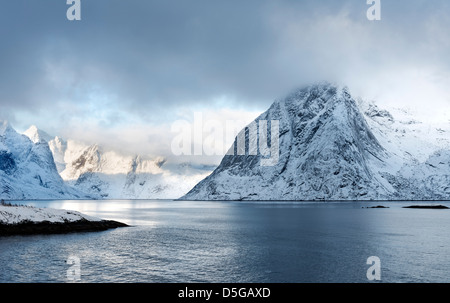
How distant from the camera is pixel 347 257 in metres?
42.1

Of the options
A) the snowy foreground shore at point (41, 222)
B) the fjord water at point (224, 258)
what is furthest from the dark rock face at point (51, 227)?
the fjord water at point (224, 258)

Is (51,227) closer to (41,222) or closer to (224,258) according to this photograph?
(41,222)

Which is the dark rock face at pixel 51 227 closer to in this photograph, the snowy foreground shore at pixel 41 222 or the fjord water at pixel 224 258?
the snowy foreground shore at pixel 41 222

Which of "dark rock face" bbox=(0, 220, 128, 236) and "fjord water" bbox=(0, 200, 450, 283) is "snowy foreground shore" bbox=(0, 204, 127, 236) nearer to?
"dark rock face" bbox=(0, 220, 128, 236)

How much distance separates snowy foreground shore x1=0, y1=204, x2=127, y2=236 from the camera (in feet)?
214

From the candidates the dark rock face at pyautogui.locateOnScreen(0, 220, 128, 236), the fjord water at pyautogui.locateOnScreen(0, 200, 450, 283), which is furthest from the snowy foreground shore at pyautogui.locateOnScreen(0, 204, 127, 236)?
the fjord water at pyautogui.locateOnScreen(0, 200, 450, 283)

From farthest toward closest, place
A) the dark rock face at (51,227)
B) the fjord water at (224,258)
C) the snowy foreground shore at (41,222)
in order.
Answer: the snowy foreground shore at (41,222) → the dark rock face at (51,227) → the fjord water at (224,258)

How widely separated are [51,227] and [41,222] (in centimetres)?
203

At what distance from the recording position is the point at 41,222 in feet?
226

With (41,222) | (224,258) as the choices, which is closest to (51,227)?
(41,222)

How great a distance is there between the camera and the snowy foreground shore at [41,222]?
214ft

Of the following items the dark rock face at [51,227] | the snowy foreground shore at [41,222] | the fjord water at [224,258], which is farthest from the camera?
the snowy foreground shore at [41,222]
